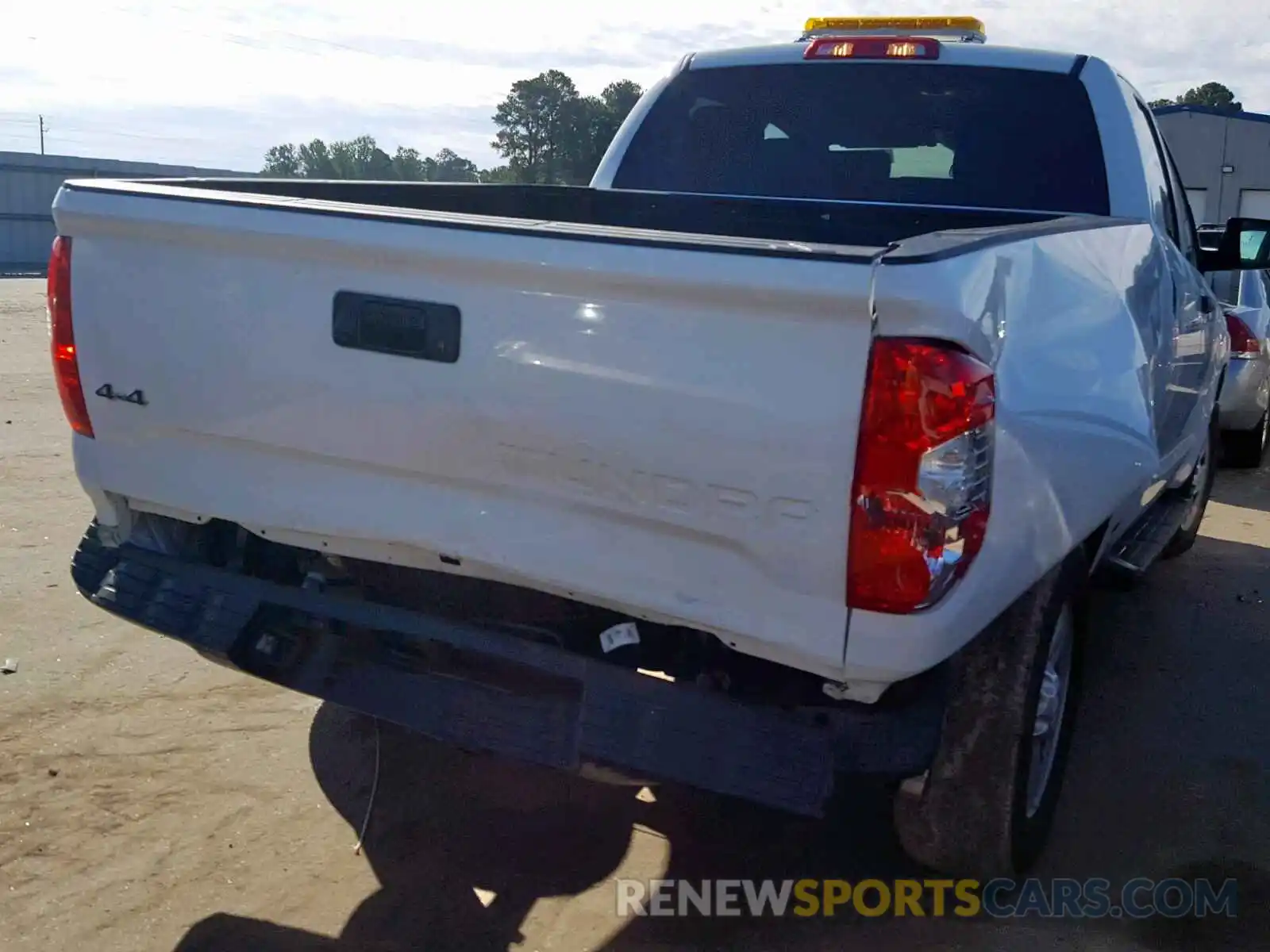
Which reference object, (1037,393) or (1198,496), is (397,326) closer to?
(1037,393)

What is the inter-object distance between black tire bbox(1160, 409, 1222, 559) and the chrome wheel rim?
3.00 metres

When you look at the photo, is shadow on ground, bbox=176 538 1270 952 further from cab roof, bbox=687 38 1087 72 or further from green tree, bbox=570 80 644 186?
green tree, bbox=570 80 644 186

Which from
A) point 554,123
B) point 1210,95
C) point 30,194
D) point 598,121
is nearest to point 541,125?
point 554,123

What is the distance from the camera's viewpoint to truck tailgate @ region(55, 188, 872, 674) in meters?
2.41

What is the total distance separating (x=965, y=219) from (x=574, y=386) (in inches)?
78.8

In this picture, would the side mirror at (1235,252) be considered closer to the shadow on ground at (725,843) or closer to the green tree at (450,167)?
the shadow on ground at (725,843)

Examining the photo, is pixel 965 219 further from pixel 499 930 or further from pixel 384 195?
pixel 499 930

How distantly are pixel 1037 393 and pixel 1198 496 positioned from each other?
4.36 metres

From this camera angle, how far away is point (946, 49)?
15.9 ft

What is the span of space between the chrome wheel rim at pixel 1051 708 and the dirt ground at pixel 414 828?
0.95ft

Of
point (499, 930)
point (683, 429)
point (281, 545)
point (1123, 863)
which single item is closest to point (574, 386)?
point (683, 429)

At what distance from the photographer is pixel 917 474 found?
2.35 metres

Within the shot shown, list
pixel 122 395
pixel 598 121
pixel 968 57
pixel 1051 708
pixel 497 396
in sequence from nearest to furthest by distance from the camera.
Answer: pixel 497 396, pixel 122 395, pixel 1051 708, pixel 968 57, pixel 598 121

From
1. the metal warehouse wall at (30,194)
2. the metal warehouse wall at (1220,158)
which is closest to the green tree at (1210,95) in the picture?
the metal warehouse wall at (1220,158)
